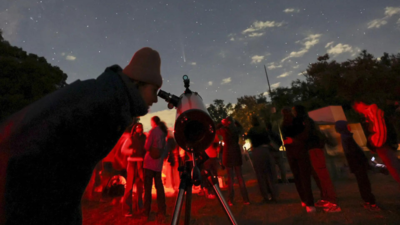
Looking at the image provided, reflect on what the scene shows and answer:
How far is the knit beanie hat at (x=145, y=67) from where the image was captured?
1044 millimetres

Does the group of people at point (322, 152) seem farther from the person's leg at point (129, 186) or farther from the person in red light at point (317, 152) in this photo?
the person's leg at point (129, 186)

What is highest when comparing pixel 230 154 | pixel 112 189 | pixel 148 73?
pixel 148 73

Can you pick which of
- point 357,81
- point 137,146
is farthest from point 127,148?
point 357,81

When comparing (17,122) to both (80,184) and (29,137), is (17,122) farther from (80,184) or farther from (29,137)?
(80,184)

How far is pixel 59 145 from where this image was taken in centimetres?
70

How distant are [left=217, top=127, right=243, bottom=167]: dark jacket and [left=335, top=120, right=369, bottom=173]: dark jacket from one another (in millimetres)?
1995

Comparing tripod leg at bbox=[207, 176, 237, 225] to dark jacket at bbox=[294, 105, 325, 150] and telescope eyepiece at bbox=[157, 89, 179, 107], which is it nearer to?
telescope eyepiece at bbox=[157, 89, 179, 107]

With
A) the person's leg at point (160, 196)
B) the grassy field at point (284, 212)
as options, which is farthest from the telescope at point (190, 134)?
the person's leg at point (160, 196)

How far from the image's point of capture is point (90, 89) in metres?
0.81

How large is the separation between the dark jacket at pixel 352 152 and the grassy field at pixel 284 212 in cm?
70

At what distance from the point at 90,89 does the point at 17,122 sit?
24cm

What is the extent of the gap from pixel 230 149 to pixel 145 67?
13.1 ft

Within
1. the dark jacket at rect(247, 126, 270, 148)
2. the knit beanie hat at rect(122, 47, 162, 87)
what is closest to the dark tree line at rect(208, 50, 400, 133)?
the dark jacket at rect(247, 126, 270, 148)

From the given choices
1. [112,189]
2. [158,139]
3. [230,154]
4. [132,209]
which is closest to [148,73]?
[158,139]
